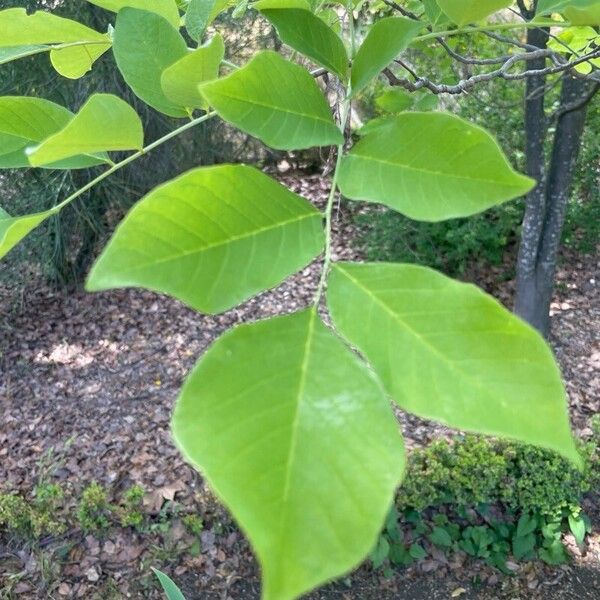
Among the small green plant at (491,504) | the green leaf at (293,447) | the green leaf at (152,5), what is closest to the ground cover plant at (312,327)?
the green leaf at (293,447)

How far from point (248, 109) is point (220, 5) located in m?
0.27

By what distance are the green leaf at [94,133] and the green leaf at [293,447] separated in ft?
0.62

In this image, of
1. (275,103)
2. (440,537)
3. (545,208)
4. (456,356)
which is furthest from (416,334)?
(545,208)

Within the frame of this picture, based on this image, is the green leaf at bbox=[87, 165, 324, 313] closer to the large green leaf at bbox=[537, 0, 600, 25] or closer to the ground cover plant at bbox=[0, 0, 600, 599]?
the ground cover plant at bbox=[0, 0, 600, 599]

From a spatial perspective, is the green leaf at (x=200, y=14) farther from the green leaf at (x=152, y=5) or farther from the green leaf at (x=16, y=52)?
the green leaf at (x=16, y=52)

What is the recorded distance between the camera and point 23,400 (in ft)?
10.7

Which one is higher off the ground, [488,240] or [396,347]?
[396,347]

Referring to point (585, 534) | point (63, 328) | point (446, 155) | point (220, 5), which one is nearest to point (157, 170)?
point (63, 328)

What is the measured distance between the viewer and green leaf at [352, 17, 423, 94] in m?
0.50

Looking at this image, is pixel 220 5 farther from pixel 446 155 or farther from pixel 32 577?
pixel 32 577

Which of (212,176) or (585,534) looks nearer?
(212,176)

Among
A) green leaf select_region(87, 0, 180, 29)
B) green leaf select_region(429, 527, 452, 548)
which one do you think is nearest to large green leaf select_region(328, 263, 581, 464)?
green leaf select_region(87, 0, 180, 29)

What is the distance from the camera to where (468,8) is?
50 centimetres

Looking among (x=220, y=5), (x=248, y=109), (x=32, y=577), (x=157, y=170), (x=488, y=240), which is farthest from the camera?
(x=157, y=170)
